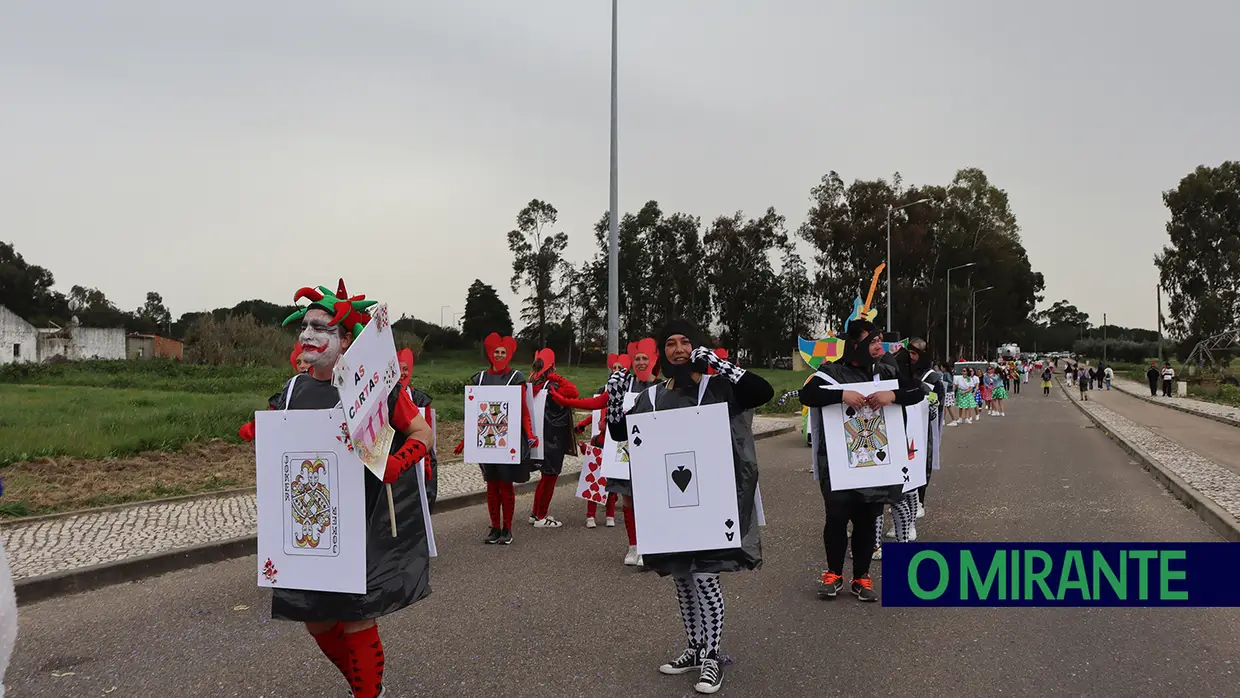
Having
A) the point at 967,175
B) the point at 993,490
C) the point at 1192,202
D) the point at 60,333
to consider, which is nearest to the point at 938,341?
the point at 967,175

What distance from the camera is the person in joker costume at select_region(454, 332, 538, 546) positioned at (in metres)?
7.87

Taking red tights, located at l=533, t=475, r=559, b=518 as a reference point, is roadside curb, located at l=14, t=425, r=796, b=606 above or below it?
below

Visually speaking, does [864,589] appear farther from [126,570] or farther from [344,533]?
[126,570]

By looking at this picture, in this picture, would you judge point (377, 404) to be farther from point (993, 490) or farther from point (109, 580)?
point (993, 490)

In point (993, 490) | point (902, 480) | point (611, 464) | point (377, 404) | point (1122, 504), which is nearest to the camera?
point (377, 404)

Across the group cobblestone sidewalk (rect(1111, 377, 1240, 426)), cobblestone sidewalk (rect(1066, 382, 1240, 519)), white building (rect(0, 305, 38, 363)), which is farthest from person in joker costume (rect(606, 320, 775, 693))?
white building (rect(0, 305, 38, 363))

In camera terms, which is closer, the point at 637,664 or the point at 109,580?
the point at 637,664

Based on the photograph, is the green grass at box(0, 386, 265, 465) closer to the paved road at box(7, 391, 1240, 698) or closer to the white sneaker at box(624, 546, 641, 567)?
the paved road at box(7, 391, 1240, 698)

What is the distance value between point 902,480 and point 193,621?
4712 mm

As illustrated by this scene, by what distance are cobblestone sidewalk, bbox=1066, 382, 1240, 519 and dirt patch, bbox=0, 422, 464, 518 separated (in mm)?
11850

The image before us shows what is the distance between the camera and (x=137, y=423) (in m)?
14.4

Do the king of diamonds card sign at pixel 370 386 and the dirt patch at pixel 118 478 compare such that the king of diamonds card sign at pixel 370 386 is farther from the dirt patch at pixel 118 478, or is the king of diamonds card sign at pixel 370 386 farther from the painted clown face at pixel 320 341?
the dirt patch at pixel 118 478

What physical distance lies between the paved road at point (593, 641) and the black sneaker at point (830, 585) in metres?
0.08

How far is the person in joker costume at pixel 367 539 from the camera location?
11.0 ft
